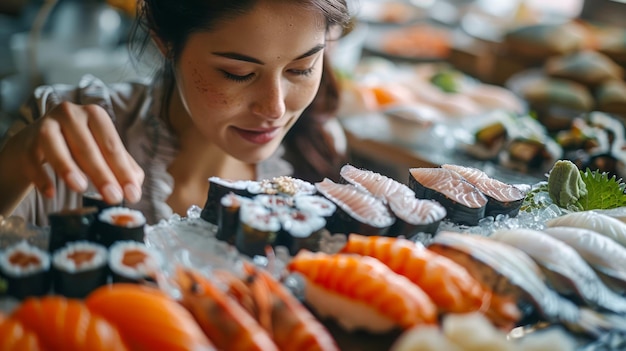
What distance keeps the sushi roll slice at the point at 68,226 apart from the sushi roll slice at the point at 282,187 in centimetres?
30

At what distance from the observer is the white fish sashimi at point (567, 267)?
39.5 inches

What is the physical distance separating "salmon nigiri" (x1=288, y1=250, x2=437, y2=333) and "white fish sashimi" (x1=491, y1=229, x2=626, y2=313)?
26 centimetres

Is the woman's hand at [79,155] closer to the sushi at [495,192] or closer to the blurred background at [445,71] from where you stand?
the sushi at [495,192]

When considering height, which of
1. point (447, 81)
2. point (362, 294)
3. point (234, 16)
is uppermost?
point (234, 16)

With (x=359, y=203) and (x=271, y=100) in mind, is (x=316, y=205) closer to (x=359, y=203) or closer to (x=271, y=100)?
(x=359, y=203)

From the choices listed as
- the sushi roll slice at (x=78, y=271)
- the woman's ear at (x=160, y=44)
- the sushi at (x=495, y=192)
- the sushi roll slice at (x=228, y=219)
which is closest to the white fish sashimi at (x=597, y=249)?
the sushi at (x=495, y=192)

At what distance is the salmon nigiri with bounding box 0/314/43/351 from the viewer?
709 mm

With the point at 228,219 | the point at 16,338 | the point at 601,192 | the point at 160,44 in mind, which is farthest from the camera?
the point at 160,44

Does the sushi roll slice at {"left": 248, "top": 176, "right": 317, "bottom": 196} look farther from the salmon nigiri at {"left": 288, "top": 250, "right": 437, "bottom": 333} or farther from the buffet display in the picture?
the salmon nigiri at {"left": 288, "top": 250, "right": 437, "bottom": 333}

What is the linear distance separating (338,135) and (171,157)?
0.81 metres

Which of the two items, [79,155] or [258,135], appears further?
[258,135]

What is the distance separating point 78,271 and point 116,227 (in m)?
0.12

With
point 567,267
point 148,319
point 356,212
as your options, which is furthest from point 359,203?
point 148,319

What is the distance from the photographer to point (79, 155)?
1062 mm
